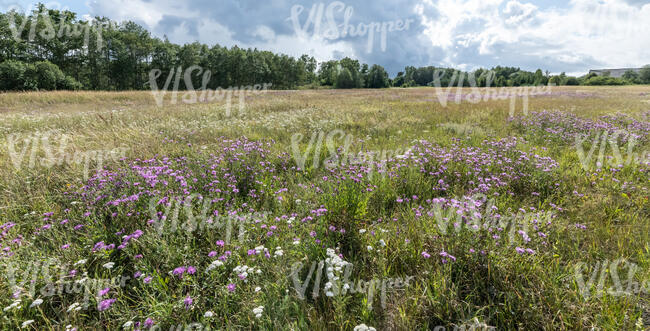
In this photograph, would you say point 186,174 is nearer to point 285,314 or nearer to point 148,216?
point 148,216

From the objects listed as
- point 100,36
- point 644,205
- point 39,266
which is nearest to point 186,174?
point 39,266

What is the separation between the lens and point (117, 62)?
53.7 meters

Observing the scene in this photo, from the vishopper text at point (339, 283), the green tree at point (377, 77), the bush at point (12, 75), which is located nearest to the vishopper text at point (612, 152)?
the vishopper text at point (339, 283)

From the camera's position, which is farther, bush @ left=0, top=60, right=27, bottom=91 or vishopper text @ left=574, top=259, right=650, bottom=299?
bush @ left=0, top=60, right=27, bottom=91

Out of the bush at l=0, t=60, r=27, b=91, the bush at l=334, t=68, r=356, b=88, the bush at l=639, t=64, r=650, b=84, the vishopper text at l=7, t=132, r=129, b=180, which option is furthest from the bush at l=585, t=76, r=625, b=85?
the bush at l=0, t=60, r=27, b=91

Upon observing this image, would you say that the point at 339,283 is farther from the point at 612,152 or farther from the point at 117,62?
the point at 117,62

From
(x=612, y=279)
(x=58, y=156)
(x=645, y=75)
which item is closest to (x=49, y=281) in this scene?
(x=58, y=156)

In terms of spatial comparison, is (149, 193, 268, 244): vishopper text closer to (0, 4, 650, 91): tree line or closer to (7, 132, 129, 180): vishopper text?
(7, 132, 129, 180): vishopper text

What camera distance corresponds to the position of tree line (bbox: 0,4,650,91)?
122ft

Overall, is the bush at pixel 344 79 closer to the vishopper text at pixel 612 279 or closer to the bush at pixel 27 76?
the bush at pixel 27 76

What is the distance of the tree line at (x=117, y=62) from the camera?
122 feet

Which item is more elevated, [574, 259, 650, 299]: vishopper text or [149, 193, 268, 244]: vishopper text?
[149, 193, 268, 244]: vishopper text

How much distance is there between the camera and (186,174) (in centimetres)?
413

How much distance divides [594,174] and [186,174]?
6.82 meters
